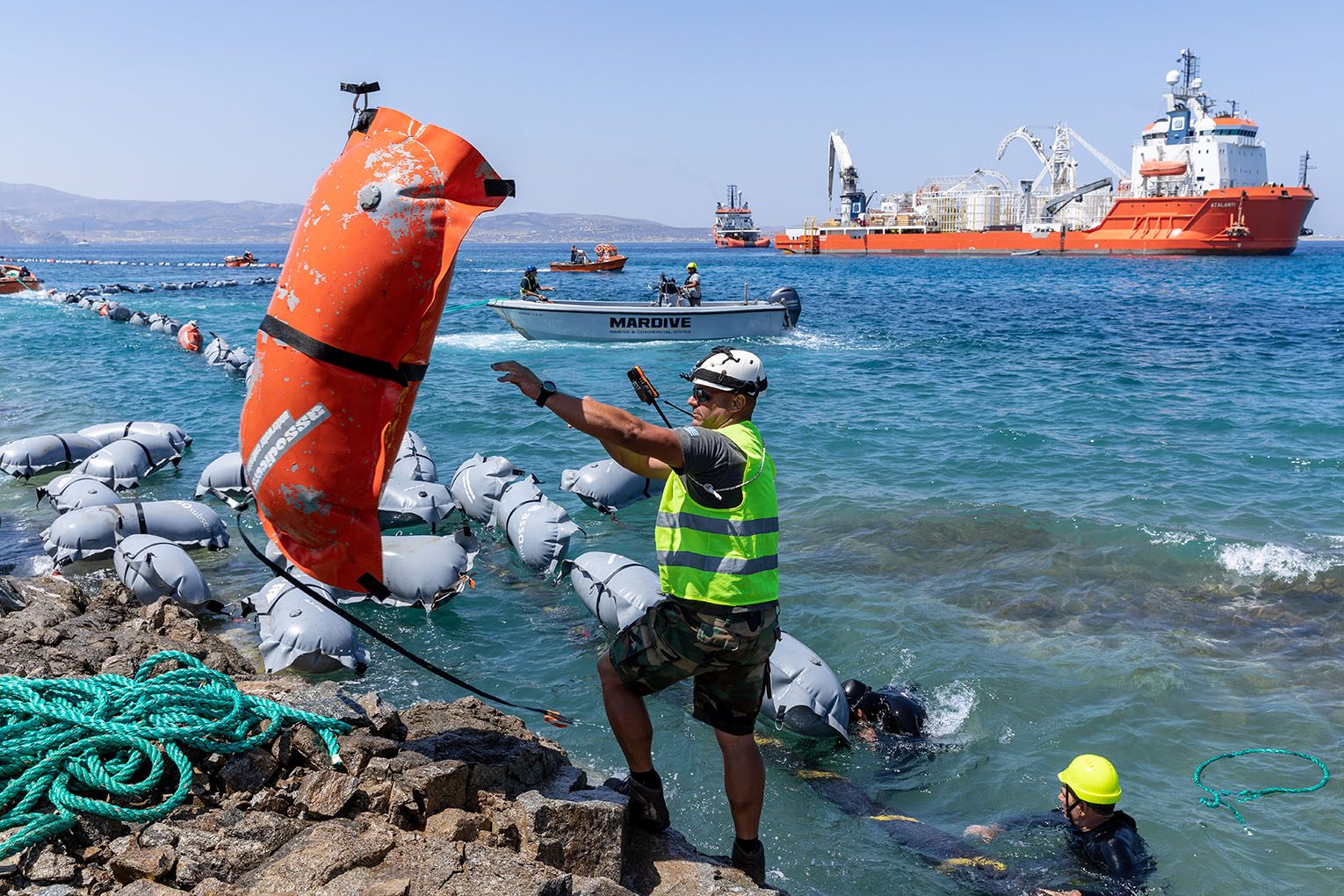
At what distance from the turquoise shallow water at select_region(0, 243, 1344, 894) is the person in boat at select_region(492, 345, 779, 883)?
5.35 ft

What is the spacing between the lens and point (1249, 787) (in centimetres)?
610

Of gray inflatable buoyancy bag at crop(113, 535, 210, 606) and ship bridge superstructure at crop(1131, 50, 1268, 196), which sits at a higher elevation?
ship bridge superstructure at crop(1131, 50, 1268, 196)

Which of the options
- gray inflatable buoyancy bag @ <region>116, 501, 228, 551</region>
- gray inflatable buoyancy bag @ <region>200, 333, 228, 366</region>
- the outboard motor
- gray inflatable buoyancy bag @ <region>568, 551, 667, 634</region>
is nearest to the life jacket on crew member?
gray inflatable buoyancy bag @ <region>568, 551, 667, 634</region>

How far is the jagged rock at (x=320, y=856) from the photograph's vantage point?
3.32m

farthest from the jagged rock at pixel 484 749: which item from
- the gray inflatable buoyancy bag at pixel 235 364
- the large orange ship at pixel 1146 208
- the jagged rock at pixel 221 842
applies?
the large orange ship at pixel 1146 208

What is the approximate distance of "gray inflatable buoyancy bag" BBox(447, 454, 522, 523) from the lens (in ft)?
34.8

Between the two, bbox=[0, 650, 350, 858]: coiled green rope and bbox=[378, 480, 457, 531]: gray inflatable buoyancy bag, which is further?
bbox=[378, 480, 457, 531]: gray inflatable buoyancy bag

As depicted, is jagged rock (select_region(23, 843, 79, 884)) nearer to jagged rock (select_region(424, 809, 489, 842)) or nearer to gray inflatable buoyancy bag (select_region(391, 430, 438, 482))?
jagged rock (select_region(424, 809, 489, 842))

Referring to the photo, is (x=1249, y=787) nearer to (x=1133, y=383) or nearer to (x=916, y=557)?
(x=916, y=557)

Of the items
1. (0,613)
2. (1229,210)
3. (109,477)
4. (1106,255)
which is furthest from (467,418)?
(1106,255)

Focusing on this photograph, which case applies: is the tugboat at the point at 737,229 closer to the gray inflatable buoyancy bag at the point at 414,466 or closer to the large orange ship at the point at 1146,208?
the large orange ship at the point at 1146,208

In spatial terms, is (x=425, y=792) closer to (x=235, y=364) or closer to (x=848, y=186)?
(x=235, y=364)

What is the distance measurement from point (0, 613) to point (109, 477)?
5417 millimetres

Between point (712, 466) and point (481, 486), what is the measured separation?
7590 millimetres
